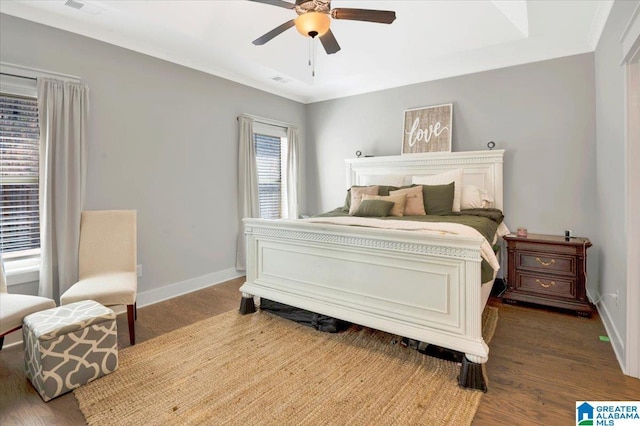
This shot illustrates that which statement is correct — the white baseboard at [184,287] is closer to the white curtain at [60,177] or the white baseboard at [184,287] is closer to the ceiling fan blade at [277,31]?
the white curtain at [60,177]

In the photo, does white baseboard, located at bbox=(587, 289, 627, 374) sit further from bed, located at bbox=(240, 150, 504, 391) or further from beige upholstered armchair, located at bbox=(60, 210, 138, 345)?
beige upholstered armchair, located at bbox=(60, 210, 138, 345)

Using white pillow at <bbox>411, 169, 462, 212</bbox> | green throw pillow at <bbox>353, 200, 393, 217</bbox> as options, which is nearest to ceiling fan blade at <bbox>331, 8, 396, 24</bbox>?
green throw pillow at <bbox>353, 200, 393, 217</bbox>

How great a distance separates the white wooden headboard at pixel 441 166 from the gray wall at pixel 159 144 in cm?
170

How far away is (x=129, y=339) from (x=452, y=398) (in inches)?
93.0

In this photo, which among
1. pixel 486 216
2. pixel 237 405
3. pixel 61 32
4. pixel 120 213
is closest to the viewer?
pixel 237 405

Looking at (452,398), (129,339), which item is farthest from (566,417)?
(129,339)

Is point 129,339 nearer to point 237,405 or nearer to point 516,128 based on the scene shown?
point 237,405

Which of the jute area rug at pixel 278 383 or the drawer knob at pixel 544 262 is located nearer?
the jute area rug at pixel 278 383

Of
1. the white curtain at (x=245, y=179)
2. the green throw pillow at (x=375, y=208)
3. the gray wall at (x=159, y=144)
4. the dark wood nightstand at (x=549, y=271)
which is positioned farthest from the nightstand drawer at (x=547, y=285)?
the gray wall at (x=159, y=144)

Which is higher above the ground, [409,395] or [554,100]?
[554,100]

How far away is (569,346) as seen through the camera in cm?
237

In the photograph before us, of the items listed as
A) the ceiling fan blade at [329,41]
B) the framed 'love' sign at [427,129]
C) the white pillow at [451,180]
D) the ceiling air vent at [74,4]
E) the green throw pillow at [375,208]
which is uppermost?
the ceiling air vent at [74,4]

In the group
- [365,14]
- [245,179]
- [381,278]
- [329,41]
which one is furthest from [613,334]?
[245,179]

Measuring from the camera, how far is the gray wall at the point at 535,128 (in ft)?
10.8
